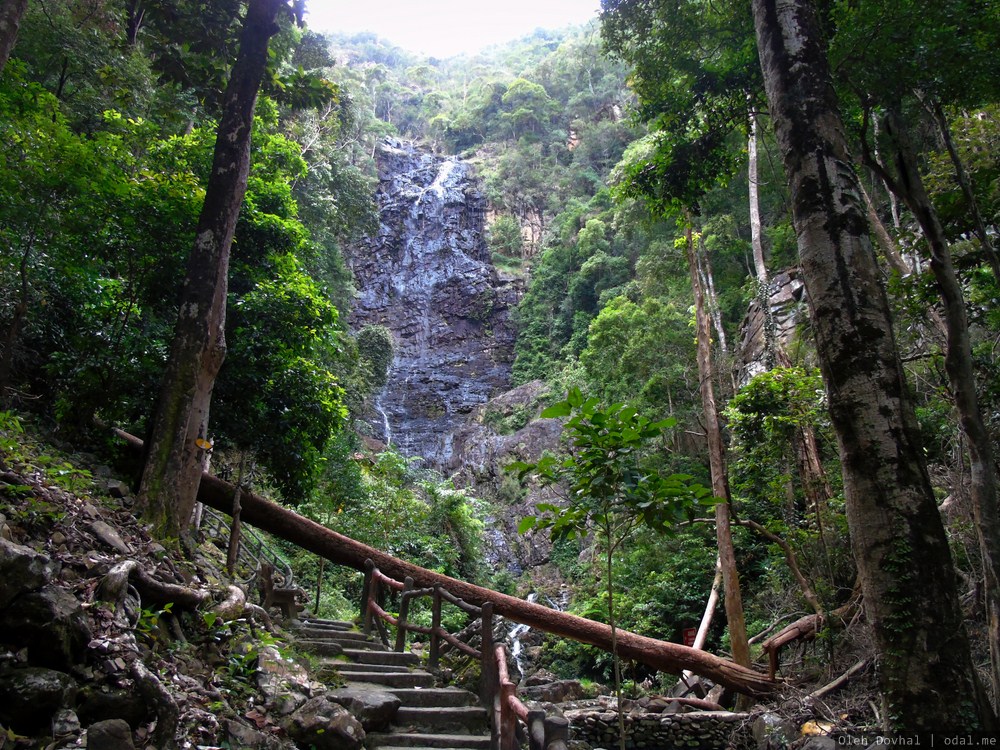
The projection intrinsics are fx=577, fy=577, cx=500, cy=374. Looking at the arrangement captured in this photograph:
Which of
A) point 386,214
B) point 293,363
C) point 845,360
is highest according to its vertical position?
point 386,214

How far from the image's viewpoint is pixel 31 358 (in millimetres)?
7062

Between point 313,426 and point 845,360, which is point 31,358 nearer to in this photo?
point 313,426

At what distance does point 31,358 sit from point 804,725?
31.5ft

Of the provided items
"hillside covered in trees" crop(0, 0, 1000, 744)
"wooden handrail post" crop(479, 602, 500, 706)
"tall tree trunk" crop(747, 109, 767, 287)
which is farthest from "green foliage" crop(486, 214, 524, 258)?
"wooden handrail post" crop(479, 602, 500, 706)

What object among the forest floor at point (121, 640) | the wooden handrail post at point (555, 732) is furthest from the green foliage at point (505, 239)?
the wooden handrail post at point (555, 732)

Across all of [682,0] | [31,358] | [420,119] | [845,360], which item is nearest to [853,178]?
[845,360]

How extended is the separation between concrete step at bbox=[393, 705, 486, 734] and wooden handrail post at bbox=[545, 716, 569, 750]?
2.24 m

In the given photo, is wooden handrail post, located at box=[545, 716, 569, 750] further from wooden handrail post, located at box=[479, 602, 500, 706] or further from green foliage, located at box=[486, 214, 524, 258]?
green foliage, located at box=[486, 214, 524, 258]

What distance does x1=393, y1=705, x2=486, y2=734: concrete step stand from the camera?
4.67m

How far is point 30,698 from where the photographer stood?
90.5 inches

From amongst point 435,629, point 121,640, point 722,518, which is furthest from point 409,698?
point 722,518

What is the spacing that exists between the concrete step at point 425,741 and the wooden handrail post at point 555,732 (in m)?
1.88

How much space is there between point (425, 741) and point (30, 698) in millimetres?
2894

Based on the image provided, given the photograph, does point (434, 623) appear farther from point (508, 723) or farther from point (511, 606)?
point (508, 723)
